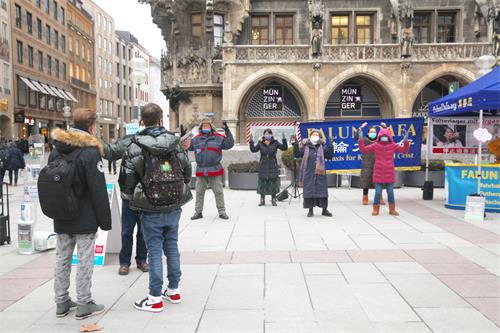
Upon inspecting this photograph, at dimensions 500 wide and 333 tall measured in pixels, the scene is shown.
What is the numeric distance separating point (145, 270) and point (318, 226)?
4.05 metres

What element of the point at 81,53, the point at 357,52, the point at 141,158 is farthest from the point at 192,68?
the point at 81,53

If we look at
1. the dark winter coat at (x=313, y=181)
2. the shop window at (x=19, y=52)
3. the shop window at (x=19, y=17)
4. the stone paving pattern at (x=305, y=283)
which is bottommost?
the stone paving pattern at (x=305, y=283)

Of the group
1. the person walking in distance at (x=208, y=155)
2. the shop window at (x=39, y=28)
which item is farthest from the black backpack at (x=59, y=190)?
the shop window at (x=39, y=28)

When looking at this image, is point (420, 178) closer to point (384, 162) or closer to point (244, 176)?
point (244, 176)

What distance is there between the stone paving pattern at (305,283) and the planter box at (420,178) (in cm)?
680

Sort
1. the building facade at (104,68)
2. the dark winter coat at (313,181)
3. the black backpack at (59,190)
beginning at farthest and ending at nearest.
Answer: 1. the building facade at (104,68)
2. the dark winter coat at (313,181)
3. the black backpack at (59,190)

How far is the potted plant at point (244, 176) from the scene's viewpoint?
15219mm

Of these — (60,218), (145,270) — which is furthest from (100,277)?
(60,218)

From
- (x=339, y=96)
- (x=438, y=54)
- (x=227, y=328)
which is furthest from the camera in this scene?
(x=339, y=96)

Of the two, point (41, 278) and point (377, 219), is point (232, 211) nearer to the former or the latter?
point (377, 219)

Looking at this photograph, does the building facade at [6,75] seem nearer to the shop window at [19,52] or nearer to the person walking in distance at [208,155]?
the shop window at [19,52]

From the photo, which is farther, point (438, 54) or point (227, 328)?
point (438, 54)

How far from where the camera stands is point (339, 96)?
2958cm

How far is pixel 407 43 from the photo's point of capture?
86.1ft
